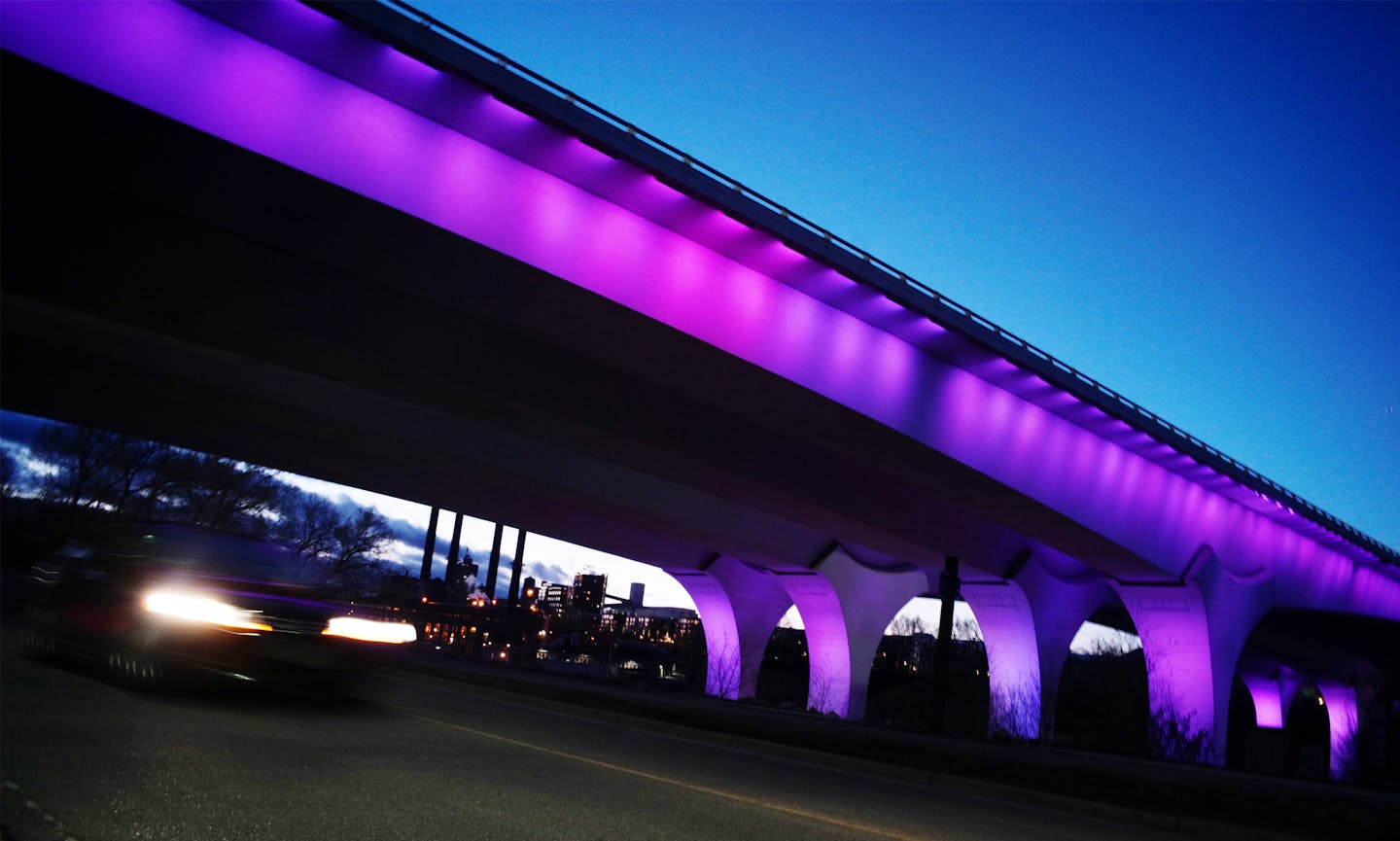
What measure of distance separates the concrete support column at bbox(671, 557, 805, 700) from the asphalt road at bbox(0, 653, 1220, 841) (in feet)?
152

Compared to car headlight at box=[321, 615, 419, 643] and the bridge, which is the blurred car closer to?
car headlight at box=[321, 615, 419, 643]

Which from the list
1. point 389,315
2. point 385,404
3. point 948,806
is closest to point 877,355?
point 389,315

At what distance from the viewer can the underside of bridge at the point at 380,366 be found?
59.4 feet

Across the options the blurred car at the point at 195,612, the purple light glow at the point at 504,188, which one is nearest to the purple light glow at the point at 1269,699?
the purple light glow at the point at 504,188

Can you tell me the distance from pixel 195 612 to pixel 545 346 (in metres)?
16.9

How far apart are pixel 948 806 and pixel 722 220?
13586 millimetres

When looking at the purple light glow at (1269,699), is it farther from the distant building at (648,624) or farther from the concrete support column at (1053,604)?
the distant building at (648,624)

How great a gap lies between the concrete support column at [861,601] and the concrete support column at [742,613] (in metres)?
7.21

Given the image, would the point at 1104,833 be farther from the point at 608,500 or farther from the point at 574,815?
the point at 608,500

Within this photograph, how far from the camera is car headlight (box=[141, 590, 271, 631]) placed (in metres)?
9.02

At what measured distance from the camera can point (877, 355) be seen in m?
25.3

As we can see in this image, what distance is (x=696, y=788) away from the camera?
29.1 feet

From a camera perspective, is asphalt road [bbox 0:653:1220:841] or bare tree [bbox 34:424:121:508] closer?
asphalt road [bbox 0:653:1220:841]

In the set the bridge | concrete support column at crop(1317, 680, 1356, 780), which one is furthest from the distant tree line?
concrete support column at crop(1317, 680, 1356, 780)
